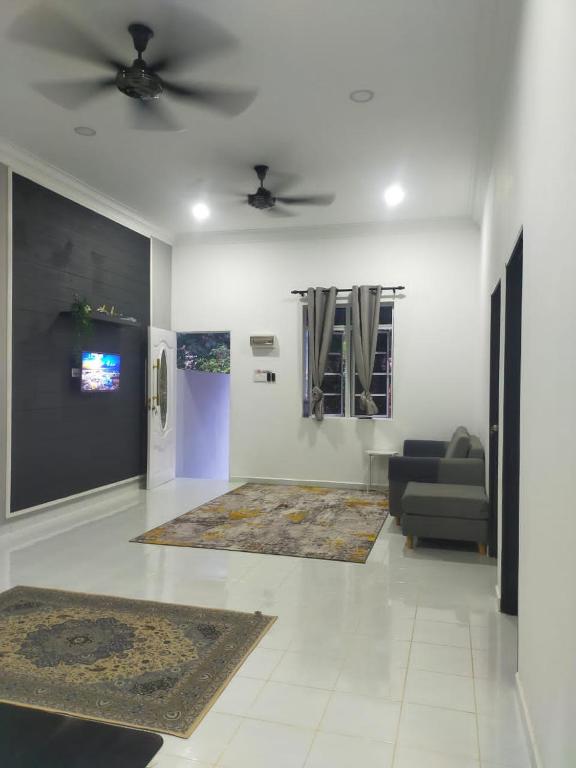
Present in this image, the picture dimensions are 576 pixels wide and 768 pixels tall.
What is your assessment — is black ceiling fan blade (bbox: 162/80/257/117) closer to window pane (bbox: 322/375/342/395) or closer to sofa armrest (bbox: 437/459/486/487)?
sofa armrest (bbox: 437/459/486/487)

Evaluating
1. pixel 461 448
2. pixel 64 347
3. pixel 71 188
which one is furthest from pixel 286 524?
pixel 71 188

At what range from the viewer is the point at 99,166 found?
5.53 metres

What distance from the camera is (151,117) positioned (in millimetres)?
4219

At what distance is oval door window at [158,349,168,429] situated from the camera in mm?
7587

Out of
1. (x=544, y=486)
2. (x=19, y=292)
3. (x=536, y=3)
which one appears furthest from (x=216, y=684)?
(x=19, y=292)

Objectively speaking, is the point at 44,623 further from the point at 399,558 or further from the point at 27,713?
the point at 399,558

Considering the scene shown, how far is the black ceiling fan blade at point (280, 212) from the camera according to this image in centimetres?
660

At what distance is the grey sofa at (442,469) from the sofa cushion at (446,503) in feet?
1.32

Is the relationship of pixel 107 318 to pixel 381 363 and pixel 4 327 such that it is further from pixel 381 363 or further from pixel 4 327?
pixel 381 363

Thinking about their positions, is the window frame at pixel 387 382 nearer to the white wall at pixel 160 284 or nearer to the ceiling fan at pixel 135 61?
the white wall at pixel 160 284

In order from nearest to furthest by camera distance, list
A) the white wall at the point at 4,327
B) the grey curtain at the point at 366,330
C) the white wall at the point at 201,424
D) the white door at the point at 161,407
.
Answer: the white wall at the point at 4,327 → the grey curtain at the point at 366,330 → the white door at the point at 161,407 → the white wall at the point at 201,424

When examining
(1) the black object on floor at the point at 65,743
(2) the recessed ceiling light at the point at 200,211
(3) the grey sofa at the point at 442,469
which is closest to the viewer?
(1) the black object on floor at the point at 65,743

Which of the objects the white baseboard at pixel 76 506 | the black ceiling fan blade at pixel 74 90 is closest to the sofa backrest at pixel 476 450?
the white baseboard at pixel 76 506

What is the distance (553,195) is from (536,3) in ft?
3.17
